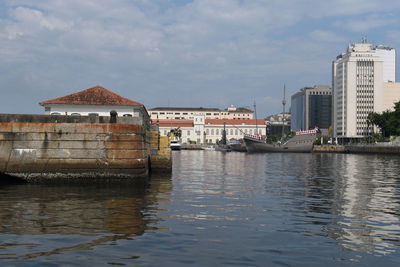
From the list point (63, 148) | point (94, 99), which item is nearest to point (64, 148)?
point (63, 148)

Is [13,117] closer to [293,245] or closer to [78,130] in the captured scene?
[78,130]

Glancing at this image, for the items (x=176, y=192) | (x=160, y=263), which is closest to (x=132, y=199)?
(x=176, y=192)

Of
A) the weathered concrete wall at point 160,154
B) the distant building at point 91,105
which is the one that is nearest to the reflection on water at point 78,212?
the weathered concrete wall at point 160,154

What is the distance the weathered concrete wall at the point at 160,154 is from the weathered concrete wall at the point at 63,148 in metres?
13.8

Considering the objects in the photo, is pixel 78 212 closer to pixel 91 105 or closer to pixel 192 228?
pixel 192 228

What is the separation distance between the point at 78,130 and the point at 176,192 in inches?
226

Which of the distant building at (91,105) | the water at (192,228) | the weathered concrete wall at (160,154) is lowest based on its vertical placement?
the water at (192,228)

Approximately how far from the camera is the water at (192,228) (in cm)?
1068

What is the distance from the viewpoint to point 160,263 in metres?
10.2

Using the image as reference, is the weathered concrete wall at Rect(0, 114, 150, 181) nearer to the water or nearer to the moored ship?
the water

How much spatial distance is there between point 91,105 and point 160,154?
22.7m

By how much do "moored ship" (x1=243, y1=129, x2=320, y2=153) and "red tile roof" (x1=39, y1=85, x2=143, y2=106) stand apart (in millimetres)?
87153

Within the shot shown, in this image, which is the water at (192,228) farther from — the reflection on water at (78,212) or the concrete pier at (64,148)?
the concrete pier at (64,148)

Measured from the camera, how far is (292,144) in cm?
14325
